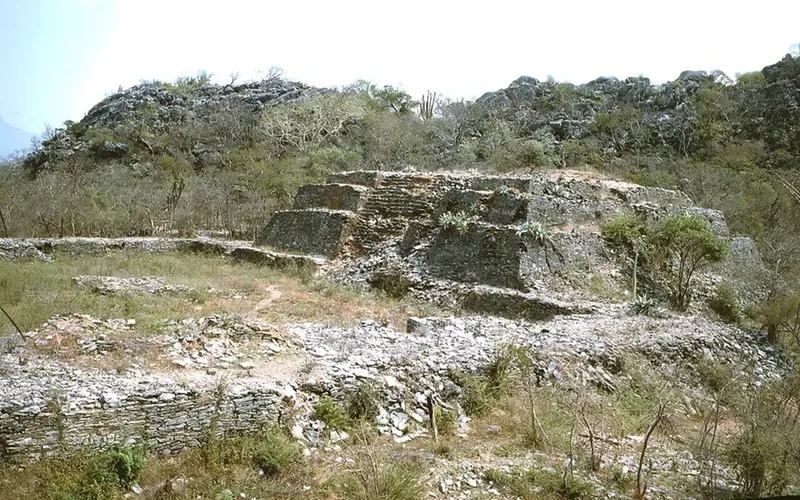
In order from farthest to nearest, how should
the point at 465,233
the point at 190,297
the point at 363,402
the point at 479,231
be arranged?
the point at 465,233 < the point at 479,231 < the point at 190,297 < the point at 363,402

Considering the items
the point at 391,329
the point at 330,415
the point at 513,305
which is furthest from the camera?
the point at 513,305

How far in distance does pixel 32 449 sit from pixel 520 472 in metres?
4.69

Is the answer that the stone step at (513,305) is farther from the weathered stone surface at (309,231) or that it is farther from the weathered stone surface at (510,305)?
the weathered stone surface at (309,231)

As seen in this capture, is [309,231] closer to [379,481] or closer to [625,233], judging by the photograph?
[625,233]

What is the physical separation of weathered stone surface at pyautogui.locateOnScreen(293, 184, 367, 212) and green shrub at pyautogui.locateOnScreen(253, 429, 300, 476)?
44.5 ft

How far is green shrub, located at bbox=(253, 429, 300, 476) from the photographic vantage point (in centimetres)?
578

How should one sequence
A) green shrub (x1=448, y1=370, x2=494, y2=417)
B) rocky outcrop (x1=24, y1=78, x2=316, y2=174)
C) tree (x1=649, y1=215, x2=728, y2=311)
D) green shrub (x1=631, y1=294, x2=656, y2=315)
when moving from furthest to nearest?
1. rocky outcrop (x1=24, y1=78, x2=316, y2=174)
2. tree (x1=649, y1=215, x2=728, y2=311)
3. green shrub (x1=631, y1=294, x2=656, y2=315)
4. green shrub (x1=448, y1=370, x2=494, y2=417)

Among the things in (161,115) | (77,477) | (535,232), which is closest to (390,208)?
(535,232)

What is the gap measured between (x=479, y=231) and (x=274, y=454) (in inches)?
390

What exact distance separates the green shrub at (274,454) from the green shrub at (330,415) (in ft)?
2.05

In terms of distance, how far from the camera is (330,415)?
677cm

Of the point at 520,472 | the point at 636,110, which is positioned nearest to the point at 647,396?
the point at 520,472

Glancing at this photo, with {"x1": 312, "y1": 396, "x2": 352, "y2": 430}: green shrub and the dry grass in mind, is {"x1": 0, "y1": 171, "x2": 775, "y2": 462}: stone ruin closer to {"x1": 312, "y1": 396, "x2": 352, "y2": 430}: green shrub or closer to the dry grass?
{"x1": 312, "y1": 396, "x2": 352, "y2": 430}: green shrub

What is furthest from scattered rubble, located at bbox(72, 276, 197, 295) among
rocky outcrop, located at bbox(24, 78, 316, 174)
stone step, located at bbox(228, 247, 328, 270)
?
rocky outcrop, located at bbox(24, 78, 316, 174)
